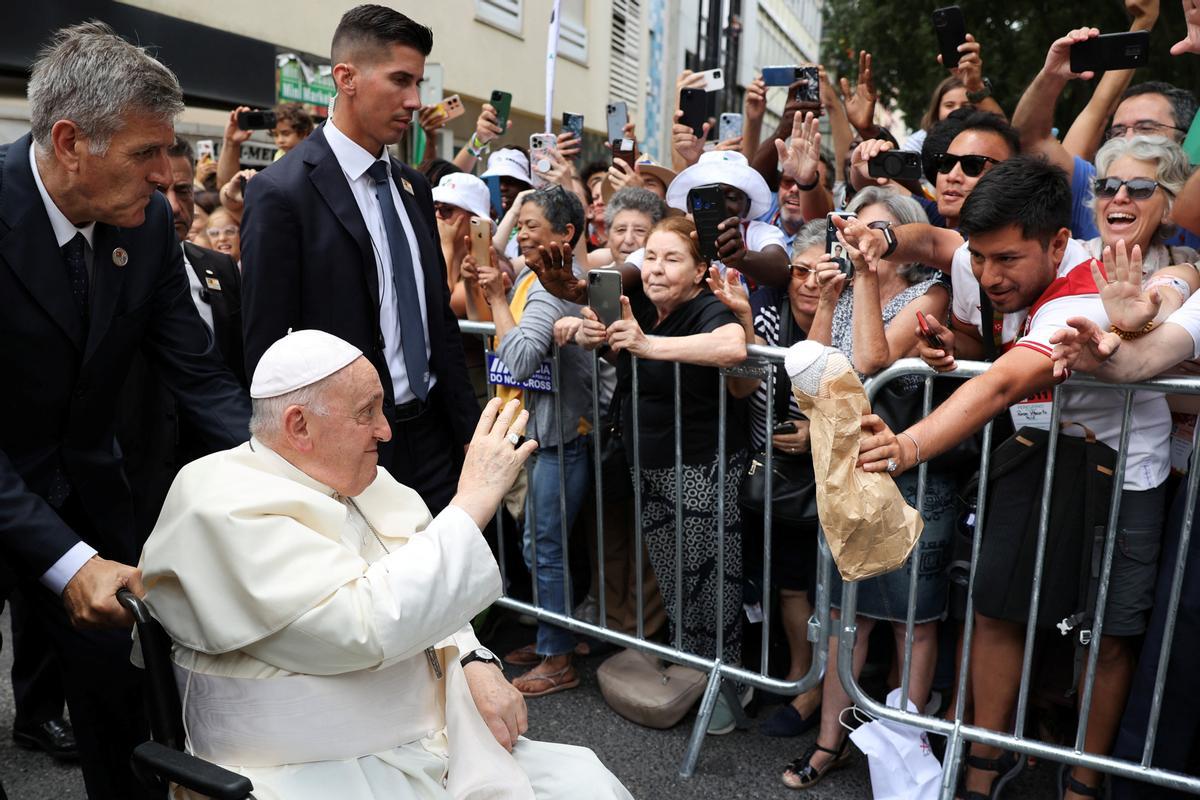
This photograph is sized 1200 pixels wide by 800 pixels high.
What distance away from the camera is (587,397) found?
4121 mm

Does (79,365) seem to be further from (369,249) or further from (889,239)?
(889,239)

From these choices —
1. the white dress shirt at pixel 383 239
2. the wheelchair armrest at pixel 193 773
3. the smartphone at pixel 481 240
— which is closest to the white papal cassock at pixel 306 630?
the wheelchair armrest at pixel 193 773

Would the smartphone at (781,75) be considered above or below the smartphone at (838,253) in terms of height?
above

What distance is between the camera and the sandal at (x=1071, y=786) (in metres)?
3.18

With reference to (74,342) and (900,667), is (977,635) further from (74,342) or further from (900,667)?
(74,342)

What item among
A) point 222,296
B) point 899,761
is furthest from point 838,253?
point 222,296

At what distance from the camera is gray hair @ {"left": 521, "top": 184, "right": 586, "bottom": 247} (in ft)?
14.0

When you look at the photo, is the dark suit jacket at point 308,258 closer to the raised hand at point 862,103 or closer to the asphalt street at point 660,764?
the asphalt street at point 660,764

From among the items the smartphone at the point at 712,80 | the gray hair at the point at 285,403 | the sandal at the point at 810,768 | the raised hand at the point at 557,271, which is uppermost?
the smartphone at the point at 712,80

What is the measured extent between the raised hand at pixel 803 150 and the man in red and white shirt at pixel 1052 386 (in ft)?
5.60

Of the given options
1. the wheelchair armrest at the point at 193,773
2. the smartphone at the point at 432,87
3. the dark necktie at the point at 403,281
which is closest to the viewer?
the wheelchair armrest at the point at 193,773

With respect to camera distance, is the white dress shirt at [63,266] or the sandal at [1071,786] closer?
the white dress shirt at [63,266]

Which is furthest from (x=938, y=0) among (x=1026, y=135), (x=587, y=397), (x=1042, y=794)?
(x=1042, y=794)

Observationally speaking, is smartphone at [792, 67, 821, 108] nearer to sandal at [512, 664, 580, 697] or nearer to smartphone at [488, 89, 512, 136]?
smartphone at [488, 89, 512, 136]
